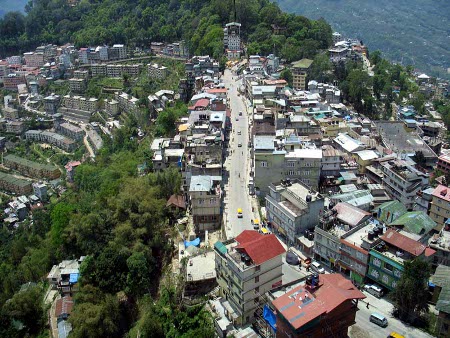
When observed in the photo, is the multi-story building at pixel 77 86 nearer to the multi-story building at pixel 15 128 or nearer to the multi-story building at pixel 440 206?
the multi-story building at pixel 15 128

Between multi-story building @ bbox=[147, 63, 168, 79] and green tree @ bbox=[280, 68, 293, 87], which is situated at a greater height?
green tree @ bbox=[280, 68, 293, 87]

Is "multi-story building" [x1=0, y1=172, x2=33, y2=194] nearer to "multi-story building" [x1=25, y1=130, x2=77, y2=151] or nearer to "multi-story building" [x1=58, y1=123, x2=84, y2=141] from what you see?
"multi-story building" [x1=25, y1=130, x2=77, y2=151]

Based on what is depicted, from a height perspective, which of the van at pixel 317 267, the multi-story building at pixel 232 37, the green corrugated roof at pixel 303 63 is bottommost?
the van at pixel 317 267

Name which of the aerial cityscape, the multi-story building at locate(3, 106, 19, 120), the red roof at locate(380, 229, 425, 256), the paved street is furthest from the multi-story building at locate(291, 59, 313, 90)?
the multi-story building at locate(3, 106, 19, 120)

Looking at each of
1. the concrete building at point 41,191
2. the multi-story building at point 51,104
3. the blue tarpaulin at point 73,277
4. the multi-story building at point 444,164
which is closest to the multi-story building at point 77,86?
the multi-story building at point 51,104

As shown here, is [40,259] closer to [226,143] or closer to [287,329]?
[226,143]

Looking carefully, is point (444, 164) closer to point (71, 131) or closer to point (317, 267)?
point (317, 267)

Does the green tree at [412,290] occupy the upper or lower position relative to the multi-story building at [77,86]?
upper
